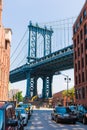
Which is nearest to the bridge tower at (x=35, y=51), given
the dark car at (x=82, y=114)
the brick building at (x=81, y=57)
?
the brick building at (x=81, y=57)

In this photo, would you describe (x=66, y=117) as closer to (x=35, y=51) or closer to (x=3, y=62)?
(x=3, y=62)

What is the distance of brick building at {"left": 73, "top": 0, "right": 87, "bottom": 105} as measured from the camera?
6573cm

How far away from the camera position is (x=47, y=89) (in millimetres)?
141125

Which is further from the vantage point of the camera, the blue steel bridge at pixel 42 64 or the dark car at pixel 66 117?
the blue steel bridge at pixel 42 64

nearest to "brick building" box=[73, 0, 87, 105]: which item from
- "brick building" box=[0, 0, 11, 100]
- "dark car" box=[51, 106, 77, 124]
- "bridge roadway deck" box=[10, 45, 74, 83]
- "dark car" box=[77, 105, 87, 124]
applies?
"brick building" box=[0, 0, 11, 100]

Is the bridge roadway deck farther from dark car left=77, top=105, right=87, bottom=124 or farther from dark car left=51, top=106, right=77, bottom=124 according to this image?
dark car left=51, top=106, right=77, bottom=124

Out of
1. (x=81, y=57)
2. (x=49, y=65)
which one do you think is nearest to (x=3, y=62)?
(x=81, y=57)

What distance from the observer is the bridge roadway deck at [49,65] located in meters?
102

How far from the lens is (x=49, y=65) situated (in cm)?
11419

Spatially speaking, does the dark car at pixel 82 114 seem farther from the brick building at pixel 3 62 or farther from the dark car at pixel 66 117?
the brick building at pixel 3 62

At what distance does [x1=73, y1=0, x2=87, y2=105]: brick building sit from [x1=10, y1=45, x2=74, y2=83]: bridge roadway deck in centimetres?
2269

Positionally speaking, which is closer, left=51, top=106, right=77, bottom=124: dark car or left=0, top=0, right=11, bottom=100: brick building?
left=51, top=106, right=77, bottom=124: dark car

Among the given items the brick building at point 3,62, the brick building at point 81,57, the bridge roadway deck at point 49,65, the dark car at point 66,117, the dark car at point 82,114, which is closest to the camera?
the dark car at point 66,117

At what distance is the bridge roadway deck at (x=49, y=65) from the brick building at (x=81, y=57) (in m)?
22.7
